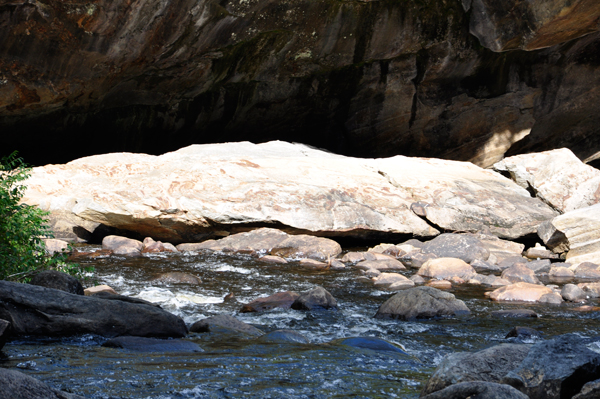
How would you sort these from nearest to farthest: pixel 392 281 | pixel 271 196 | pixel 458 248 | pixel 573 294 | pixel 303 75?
pixel 573 294
pixel 392 281
pixel 458 248
pixel 271 196
pixel 303 75

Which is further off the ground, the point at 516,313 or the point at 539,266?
the point at 539,266

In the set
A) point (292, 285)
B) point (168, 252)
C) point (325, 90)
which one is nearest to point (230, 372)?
point (292, 285)

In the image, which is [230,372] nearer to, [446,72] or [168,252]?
[168,252]

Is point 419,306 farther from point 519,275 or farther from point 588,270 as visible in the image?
point 588,270

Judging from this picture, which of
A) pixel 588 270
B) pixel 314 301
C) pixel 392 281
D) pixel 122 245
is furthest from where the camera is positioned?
pixel 122 245

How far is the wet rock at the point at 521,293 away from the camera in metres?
7.58

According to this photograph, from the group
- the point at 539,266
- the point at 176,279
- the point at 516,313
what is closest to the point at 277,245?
the point at 176,279

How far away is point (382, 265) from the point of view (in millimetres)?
10055

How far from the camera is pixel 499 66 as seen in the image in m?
18.0

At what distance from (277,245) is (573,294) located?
18.3ft

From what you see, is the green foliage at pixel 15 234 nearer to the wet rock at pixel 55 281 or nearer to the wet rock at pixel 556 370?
the wet rock at pixel 55 281

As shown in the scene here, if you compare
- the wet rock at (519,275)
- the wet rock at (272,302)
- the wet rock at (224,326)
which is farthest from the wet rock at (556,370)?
the wet rock at (519,275)

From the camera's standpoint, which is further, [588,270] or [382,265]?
[382,265]

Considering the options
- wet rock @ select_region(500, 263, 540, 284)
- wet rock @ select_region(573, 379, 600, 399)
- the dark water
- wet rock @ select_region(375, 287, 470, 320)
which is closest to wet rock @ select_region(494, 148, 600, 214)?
wet rock @ select_region(500, 263, 540, 284)
